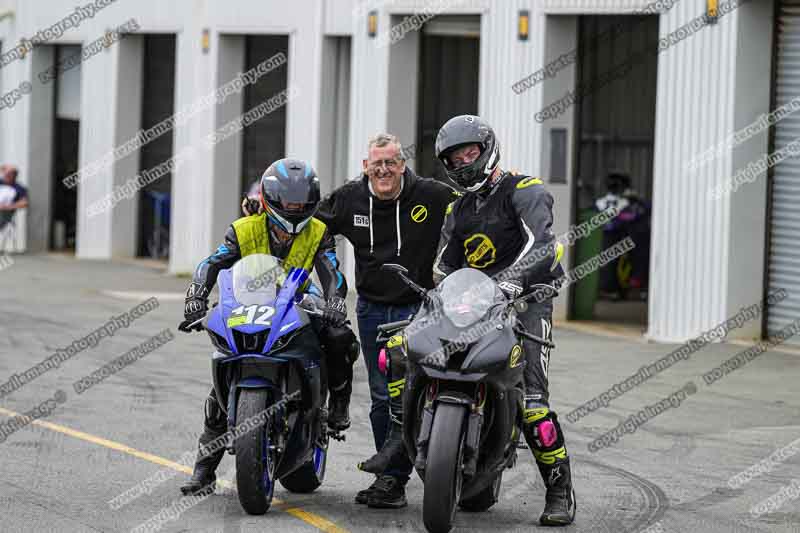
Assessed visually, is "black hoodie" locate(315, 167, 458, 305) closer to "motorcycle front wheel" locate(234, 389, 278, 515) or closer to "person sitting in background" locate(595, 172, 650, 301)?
"motorcycle front wheel" locate(234, 389, 278, 515)

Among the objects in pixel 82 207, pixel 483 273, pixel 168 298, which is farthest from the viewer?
pixel 82 207

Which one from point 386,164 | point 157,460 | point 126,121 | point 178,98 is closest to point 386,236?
point 386,164

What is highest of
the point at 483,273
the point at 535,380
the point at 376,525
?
the point at 483,273

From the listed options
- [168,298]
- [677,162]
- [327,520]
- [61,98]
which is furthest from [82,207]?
[327,520]

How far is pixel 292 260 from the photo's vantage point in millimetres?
8211

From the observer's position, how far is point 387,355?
25.6 ft

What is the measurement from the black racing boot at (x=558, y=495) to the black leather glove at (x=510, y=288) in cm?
89

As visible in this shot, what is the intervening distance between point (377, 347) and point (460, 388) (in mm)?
1468

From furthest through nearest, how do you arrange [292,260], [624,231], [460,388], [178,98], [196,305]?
[178,98] → [624,231] → [292,260] → [196,305] → [460,388]

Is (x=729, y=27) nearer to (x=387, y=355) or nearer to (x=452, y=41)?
(x=452, y=41)

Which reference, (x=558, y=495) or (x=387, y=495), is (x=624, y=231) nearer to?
(x=387, y=495)

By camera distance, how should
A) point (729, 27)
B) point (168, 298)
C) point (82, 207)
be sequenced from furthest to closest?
point (82, 207) < point (168, 298) < point (729, 27)

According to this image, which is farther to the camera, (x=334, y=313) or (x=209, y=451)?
(x=209, y=451)

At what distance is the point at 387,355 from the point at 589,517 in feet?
4.33
